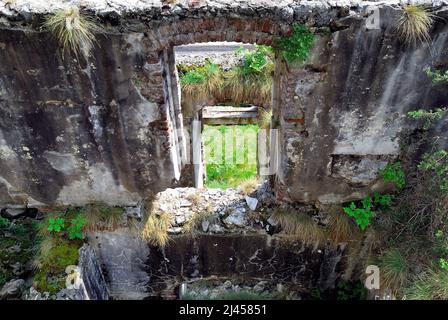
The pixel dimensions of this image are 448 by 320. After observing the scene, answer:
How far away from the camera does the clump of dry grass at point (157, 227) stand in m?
5.08

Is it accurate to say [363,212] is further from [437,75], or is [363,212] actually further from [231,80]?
[231,80]

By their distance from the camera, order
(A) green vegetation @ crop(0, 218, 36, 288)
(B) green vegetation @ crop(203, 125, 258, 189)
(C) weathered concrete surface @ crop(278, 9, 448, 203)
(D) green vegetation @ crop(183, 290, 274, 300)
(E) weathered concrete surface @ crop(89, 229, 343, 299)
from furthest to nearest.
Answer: (B) green vegetation @ crop(203, 125, 258, 189)
(D) green vegetation @ crop(183, 290, 274, 300)
(E) weathered concrete surface @ crop(89, 229, 343, 299)
(A) green vegetation @ crop(0, 218, 36, 288)
(C) weathered concrete surface @ crop(278, 9, 448, 203)

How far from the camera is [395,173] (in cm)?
461

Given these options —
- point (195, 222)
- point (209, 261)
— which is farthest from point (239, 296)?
point (195, 222)

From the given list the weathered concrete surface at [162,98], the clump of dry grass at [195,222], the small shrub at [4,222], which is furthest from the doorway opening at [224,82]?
the small shrub at [4,222]

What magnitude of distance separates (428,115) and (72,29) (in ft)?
10.4

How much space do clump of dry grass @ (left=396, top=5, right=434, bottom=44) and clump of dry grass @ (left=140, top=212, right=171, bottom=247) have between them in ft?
10.4

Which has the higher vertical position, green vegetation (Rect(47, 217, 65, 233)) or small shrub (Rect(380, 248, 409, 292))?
green vegetation (Rect(47, 217, 65, 233))

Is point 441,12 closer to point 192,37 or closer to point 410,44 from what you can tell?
point 410,44

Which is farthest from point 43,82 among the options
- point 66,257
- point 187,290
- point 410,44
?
point 187,290

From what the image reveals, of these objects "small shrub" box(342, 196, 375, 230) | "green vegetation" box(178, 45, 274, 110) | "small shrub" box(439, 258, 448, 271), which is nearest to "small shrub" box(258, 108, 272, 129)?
"green vegetation" box(178, 45, 274, 110)

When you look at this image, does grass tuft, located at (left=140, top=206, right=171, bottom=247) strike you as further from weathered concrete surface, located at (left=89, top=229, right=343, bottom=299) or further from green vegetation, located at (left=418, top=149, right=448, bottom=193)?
green vegetation, located at (left=418, top=149, right=448, bottom=193)

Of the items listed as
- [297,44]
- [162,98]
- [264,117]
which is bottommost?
[264,117]

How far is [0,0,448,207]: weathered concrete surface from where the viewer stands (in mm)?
3480
